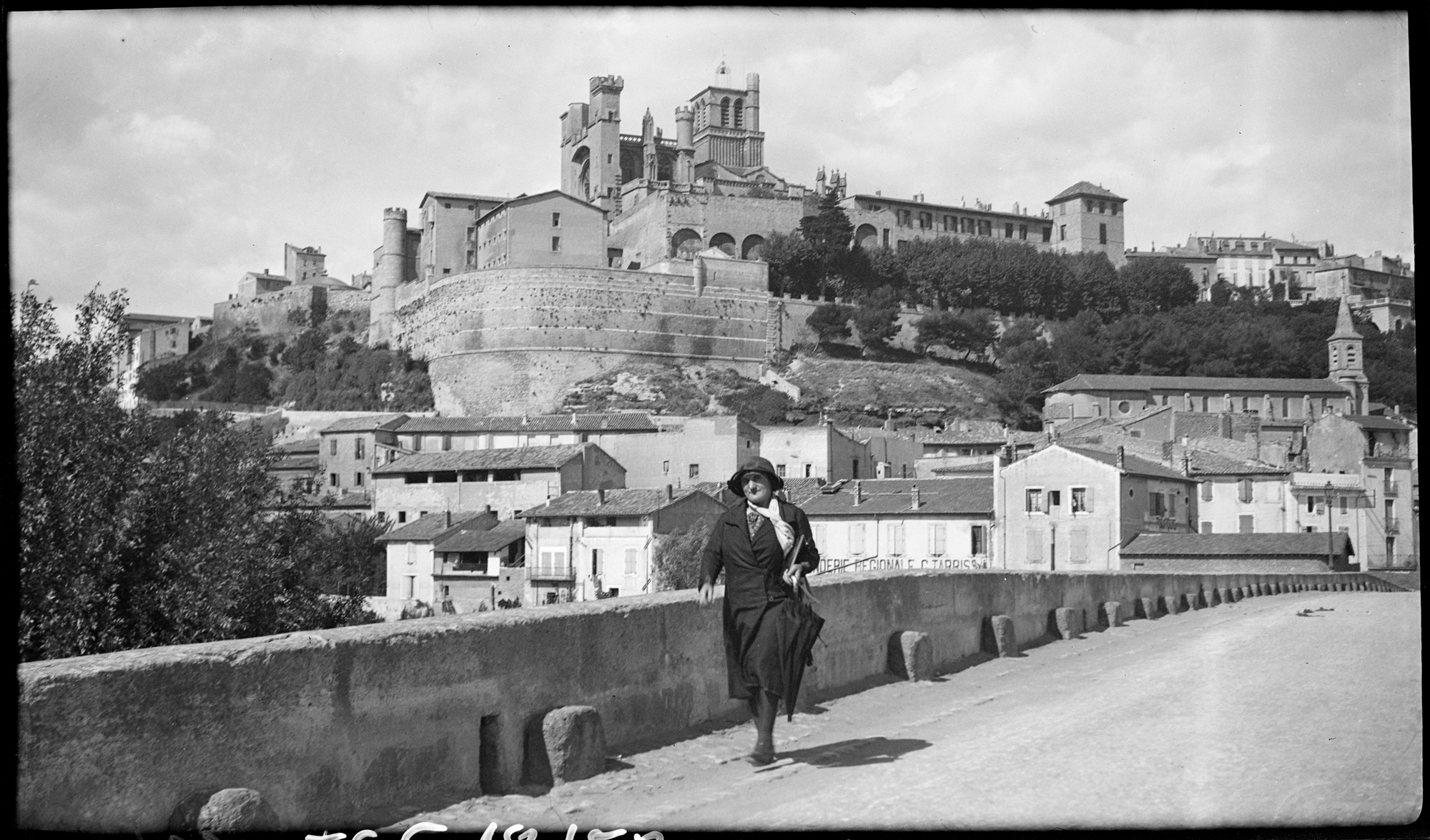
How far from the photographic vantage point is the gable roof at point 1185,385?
66875mm

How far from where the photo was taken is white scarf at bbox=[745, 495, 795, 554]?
5590 millimetres

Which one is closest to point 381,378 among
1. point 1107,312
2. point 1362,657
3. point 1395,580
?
point 1107,312

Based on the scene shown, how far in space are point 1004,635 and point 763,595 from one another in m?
4.73

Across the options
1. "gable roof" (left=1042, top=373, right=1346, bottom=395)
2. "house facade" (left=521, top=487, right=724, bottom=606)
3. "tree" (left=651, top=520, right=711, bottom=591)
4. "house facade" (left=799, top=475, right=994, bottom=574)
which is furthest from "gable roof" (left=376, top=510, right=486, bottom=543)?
"gable roof" (left=1042, top=373, right=1346, bottom=395)

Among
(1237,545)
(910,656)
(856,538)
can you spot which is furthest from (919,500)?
(910,656)

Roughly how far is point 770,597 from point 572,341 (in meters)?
70.8

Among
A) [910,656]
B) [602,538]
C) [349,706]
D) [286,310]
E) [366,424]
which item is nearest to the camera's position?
[349,706]

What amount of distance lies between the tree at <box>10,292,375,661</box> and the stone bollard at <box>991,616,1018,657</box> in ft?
24.6

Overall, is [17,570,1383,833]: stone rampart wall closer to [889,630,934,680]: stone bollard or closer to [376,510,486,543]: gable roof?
[889,630,934,680]: stone bollard

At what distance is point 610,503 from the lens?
42.0m

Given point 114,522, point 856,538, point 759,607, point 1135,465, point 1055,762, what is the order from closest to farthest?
point 1055,762
point 759,607
point 114,522
point 1135,465
point 856,538

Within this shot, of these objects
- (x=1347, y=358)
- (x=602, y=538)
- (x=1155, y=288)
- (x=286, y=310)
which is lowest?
(x=602, y=538)

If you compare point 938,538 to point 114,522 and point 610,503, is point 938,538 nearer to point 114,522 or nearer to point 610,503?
point 610,503

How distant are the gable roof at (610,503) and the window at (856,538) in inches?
225
